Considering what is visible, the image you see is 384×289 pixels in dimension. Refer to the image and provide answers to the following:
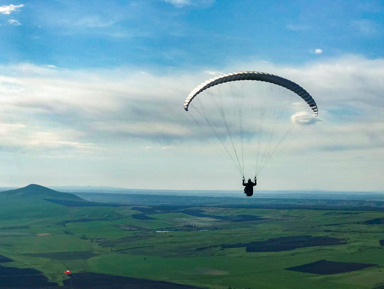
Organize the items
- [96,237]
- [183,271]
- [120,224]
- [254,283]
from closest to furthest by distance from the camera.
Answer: [254,283] → [183,271] → [96,237] → [120,224]

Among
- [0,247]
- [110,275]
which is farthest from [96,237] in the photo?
[110,275]

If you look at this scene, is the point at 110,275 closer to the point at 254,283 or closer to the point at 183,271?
the point at 183,271

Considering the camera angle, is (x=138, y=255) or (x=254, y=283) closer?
(x=254, y=283)

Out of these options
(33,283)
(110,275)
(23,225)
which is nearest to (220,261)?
(110,275)

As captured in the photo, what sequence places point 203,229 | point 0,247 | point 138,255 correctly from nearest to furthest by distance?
point 138,255, point 0,247, point 203,229

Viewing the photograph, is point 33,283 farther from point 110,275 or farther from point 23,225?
point 23,225

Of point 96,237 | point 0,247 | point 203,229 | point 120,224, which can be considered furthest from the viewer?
point 120,224
